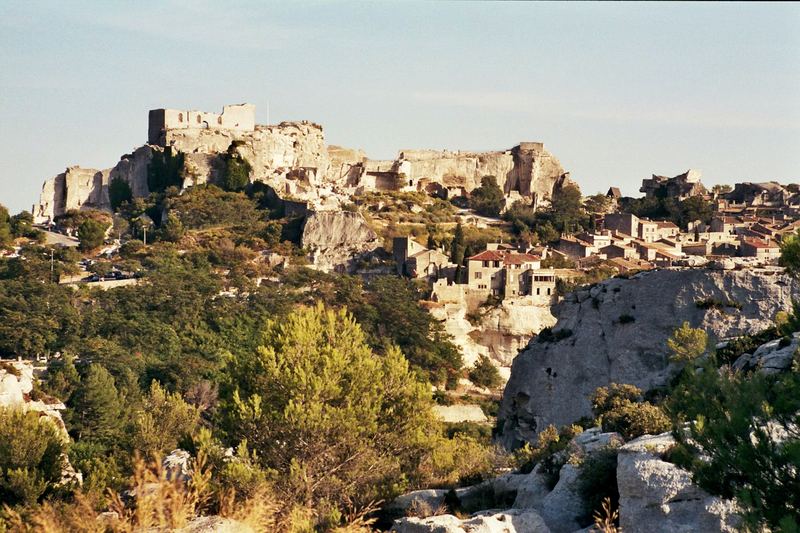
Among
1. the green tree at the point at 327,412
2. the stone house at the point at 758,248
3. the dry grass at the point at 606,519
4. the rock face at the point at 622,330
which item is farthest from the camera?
the stone house at the point at 758,248

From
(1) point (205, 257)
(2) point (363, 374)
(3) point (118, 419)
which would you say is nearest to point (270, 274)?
(1) point (205, 257)

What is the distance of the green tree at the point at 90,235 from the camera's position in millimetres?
75625

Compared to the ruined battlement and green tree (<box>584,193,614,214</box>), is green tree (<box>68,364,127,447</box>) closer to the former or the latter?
the ruined battlement

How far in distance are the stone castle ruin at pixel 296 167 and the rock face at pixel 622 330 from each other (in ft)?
129

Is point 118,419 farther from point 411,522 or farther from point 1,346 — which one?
point 411,522

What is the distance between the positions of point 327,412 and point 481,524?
7.05 meters

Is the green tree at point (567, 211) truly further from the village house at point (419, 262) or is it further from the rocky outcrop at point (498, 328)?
the rocky outcrop at point (498, 328)

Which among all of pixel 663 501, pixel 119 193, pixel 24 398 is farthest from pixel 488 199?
pixel 663 501

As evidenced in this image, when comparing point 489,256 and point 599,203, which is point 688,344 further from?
point 599,203

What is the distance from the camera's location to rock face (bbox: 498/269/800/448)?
36562 millimetres

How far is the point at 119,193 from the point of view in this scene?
277 ft

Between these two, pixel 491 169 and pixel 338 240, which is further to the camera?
pixel 491 169

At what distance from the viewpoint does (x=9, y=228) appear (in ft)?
255

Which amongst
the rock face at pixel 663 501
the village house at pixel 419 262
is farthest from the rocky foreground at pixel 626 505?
the village house at pixel 419 262
